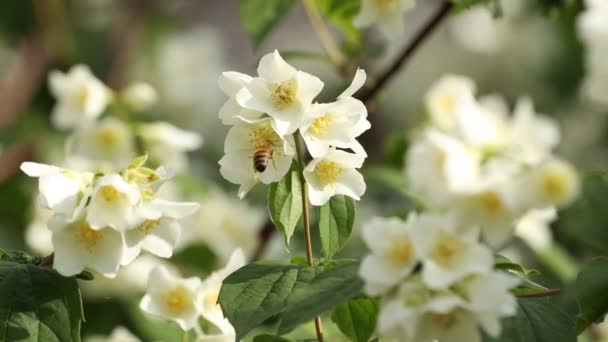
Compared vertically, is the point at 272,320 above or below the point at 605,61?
below

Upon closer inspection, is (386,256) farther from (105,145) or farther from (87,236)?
(105,145)

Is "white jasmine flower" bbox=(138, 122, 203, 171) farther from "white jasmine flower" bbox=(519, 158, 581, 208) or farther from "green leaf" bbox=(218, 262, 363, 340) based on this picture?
"white jasmine flower" bbox=(519, 158, 581, 208)

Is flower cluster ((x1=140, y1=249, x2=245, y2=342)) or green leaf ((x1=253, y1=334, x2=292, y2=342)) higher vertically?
green leaf ((x1=253, y1=334, x2=292, y2=342))

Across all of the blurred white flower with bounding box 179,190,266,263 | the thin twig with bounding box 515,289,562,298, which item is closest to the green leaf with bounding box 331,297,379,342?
the thin twig with bounding box 515,289,562,298

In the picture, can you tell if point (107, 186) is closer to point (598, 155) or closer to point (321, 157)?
point (321, 157)

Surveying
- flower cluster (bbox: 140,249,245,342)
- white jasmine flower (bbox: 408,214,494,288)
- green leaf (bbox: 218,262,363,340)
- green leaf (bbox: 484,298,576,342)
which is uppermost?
white jasmine flower (bbox: 408,214,494,288)

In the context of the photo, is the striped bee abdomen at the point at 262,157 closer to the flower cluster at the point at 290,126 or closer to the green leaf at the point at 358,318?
the flower cluster at the point at 290,126

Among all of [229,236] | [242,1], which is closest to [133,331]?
[229,236]
